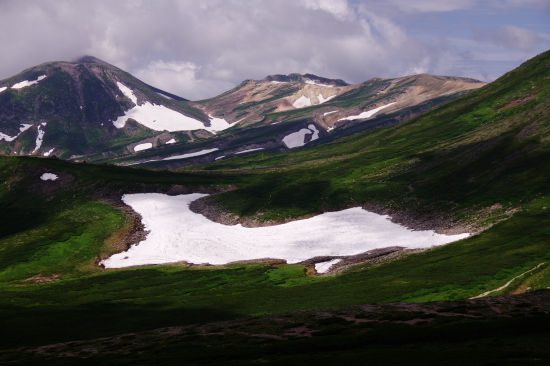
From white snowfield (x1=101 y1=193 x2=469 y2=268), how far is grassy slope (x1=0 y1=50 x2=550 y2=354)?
23.6 ft

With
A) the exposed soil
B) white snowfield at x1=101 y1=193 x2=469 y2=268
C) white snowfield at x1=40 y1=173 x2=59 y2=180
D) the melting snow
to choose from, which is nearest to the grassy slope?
white snowfield at x1=40 y1=173 x2=59 y2=180

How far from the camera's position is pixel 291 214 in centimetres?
12719

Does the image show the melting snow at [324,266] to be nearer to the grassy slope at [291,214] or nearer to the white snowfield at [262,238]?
the white snowfield at [262,238]

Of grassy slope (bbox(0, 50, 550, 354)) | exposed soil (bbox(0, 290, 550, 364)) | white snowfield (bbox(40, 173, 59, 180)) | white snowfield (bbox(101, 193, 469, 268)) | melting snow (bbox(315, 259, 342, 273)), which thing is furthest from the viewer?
white snowfield (bbox(40, 173, 59, 180))

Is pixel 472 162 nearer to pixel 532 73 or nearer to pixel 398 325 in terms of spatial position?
pixel 532 73

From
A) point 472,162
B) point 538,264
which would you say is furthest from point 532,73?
point 538,264

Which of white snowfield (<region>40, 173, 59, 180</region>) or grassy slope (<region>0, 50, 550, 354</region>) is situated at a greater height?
white snowfield (<region>40, 173, 59, 180</region>)

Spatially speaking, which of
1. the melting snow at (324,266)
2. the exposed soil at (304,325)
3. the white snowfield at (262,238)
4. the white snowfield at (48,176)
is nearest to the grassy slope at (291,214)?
the white snowfield at (48,176)

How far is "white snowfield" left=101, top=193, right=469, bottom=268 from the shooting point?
100250 mm

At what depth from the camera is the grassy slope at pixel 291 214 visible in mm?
62562

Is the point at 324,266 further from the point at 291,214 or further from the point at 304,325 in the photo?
the point at 304,325

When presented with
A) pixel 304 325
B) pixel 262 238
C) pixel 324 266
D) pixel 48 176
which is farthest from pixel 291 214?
pixel 304 325

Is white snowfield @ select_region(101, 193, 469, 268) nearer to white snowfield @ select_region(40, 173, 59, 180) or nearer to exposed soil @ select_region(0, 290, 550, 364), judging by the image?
white snowfield @ select_region(40, 173, 59, 180)

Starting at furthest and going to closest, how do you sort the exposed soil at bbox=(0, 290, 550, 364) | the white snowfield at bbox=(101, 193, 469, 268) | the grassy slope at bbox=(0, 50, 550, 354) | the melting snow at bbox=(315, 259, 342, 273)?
the white snowfield at bbox=(101, 193, 469, 268) < the melting snow at bbox=(315, 259, 342, 273) < the grassy slope at bbox=(0, 50, 550, 354) < the exposed soil at bbox=(0, 290, 550, 364)
